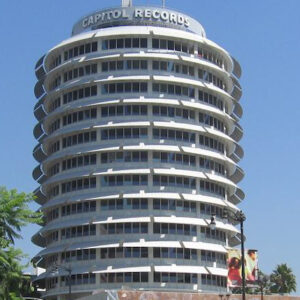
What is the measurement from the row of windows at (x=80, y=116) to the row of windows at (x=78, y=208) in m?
11.7

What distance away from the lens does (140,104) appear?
9806 centimetres

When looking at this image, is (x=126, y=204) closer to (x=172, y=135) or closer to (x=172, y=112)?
(x=172, y=135)

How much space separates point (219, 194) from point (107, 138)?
58.4 ft

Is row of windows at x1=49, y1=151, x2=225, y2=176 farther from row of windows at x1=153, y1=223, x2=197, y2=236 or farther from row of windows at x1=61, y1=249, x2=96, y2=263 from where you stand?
row of windows at x1=61, y1=249, x2=96, y2=263


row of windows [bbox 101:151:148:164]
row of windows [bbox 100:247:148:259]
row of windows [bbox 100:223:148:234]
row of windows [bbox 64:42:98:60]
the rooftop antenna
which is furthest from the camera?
the rooftop antenna

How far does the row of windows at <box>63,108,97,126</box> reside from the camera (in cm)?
9962

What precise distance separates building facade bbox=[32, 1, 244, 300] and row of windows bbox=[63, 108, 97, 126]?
0.15 metres

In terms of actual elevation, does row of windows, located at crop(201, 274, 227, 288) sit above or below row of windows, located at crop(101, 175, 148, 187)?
below

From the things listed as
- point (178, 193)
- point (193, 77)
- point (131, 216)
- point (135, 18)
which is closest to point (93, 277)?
point (131, 216)

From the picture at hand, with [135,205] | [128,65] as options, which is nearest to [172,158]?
[135,205]

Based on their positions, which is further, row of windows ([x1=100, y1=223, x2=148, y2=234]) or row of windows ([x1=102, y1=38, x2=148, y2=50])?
row of windows ([x1=102, y1=38, x2=148, y2=50])

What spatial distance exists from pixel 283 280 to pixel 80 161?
Answer: 151 feet

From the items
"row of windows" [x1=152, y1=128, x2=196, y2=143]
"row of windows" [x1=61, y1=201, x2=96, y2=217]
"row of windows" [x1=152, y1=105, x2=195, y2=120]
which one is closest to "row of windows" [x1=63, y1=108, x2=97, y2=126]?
"row of windows" [x1=152, y1=105, x2=195, y2=120]

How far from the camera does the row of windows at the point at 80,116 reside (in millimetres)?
99625
